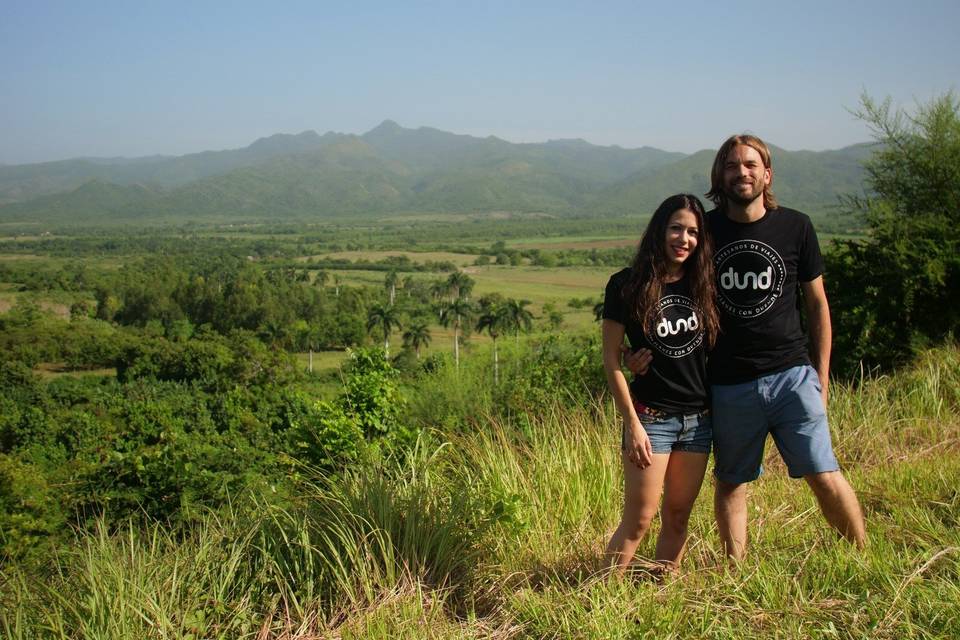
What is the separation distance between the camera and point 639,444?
249cm

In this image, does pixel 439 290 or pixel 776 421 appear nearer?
pixel 776 421

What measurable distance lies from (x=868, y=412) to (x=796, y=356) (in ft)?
7.68

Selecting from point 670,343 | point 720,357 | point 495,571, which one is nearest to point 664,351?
point 670,343

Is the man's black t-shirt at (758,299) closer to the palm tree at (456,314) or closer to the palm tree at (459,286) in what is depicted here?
the palm tree at (456,314)

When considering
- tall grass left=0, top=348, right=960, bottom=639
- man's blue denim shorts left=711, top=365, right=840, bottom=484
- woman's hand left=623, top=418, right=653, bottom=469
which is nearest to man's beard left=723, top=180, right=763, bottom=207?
man's blue denim shorts left=711, top=365, right=840, bottom=484

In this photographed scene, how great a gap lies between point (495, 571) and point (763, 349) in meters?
1.31

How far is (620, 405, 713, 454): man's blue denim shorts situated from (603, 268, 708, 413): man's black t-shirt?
0.10 feet

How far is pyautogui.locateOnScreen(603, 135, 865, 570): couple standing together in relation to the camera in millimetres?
2523

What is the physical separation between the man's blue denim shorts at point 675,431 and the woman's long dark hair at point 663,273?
27 cm

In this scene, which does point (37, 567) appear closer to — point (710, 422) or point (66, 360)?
point (710, 422)

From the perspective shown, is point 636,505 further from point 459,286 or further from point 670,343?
point 459,286

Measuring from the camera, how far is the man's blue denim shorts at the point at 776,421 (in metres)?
2.59

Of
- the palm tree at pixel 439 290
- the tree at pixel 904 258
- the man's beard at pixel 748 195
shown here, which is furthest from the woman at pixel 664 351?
the palm tree at pixel 439 290

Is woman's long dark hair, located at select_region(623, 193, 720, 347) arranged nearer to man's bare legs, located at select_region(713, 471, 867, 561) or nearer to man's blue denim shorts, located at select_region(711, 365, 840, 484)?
man's blue denim shorts, located at select_region(711, 365, 840, 484)
